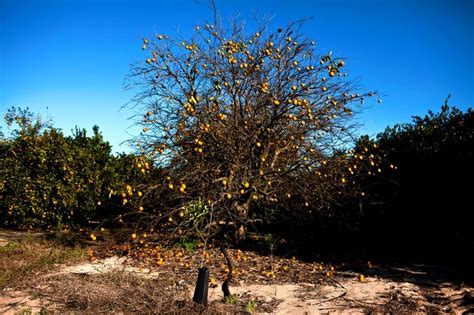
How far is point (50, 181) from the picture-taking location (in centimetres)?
791

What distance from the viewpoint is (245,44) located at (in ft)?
20.6

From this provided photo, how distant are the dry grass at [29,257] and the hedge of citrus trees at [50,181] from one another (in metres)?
1.20

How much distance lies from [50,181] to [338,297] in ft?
23.3

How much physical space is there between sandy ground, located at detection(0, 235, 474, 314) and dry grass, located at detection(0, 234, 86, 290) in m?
0.27

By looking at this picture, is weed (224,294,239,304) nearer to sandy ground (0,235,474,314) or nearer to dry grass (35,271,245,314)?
dry grass (35,271,245,314)

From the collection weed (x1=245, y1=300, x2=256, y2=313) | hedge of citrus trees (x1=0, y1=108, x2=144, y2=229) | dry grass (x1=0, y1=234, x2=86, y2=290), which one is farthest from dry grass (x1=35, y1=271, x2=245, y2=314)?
hedge of citrus trees (x1=0, y1=108, x2=144, y2=229)

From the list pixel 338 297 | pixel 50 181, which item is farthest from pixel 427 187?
pixel 50 181

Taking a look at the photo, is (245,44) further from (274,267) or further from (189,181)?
(274,267)

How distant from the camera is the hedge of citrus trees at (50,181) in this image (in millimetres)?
7840

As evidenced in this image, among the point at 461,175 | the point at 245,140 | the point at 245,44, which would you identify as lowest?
the point at 461,175

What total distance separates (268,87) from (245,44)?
97 cm

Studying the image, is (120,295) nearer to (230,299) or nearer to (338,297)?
(230,299)

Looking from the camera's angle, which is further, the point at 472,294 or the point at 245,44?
the point at 245,44

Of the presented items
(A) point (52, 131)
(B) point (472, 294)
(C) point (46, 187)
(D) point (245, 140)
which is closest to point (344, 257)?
(B) point (472, 294)
